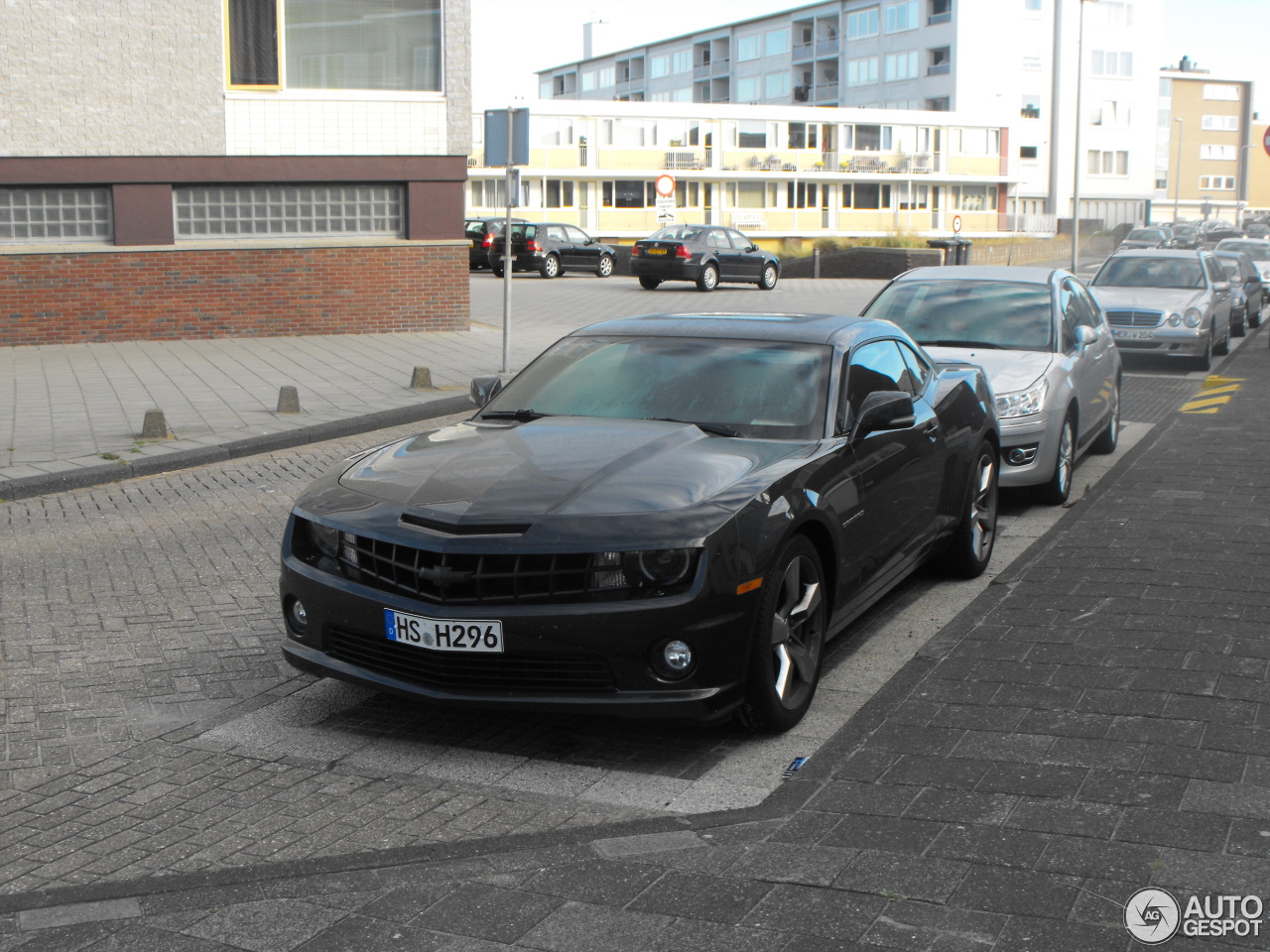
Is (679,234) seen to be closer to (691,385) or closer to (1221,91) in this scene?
(691,385)

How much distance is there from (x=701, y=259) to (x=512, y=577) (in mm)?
32474

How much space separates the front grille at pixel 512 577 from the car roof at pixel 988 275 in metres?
6.68

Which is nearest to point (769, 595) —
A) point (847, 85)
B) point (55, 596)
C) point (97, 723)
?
point (97, 723)

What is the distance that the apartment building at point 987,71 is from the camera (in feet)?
271

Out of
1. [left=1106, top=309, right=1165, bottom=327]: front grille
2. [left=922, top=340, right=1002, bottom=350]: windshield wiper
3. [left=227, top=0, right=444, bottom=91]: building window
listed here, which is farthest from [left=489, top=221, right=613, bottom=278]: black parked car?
[left=922, top=340, right=1002, bottom=350]: windshield wiper

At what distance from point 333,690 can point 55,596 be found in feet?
6.99

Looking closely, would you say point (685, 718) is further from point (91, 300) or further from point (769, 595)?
point (91, 300)

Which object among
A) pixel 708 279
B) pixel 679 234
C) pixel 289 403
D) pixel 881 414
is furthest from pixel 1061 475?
pixel 679 234

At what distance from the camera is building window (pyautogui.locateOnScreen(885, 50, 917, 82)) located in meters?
84.8

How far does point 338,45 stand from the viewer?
20.8 metres

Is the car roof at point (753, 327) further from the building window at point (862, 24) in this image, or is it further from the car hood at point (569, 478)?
the building window at point (862, 24)

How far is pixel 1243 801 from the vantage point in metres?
4.12

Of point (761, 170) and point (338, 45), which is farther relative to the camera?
point (761, 170)

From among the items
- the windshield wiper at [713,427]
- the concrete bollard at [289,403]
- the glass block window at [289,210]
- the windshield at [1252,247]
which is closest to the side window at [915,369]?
the windshield wiper at [713,427]
